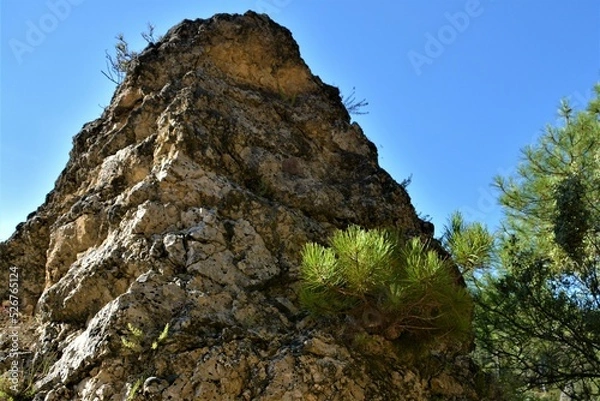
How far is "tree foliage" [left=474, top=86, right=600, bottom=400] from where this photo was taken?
196 inches

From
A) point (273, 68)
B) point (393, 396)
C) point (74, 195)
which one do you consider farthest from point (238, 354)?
point (273, 68)

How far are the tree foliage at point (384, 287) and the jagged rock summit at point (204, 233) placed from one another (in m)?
0.20

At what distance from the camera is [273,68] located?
225 inches

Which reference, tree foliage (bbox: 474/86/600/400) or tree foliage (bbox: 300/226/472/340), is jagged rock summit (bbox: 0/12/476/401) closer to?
tree foliage (bbox: 300/226/472/340)

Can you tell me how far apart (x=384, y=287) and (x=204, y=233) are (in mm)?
1194

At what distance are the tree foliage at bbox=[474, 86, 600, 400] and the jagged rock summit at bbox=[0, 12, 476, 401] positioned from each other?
1177 millimetres

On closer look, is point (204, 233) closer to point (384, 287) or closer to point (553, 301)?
point (384, 287)

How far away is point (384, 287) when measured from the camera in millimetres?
3061

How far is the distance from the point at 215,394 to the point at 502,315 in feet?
10.8

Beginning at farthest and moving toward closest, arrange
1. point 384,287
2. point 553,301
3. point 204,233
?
1. point 553,301
2. point 204,233
3. point 384,287

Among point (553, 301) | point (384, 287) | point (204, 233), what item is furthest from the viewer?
point (553, 301)

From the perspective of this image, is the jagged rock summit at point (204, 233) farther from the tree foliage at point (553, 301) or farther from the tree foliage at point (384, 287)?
the tree foliage at point (553, 301)

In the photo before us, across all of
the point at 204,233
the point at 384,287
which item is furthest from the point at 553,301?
the point at 204,233

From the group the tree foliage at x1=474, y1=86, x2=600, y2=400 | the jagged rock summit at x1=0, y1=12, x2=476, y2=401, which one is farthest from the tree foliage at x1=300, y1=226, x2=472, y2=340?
the tree foliage at x1=474, y1=86, x2=600, y2=400
